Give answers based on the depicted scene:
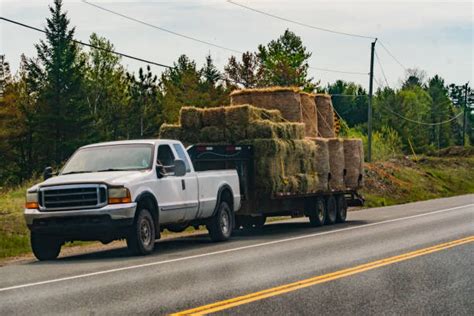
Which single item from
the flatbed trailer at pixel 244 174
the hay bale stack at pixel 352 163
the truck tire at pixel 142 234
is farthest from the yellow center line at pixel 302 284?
the hay bale stack at pixel 352 163

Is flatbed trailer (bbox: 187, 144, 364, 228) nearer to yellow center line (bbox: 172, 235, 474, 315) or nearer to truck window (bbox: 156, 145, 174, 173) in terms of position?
truck window (bbox: 156, 145, 174, 173)

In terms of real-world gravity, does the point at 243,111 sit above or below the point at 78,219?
above

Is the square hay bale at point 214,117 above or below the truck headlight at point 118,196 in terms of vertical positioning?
above

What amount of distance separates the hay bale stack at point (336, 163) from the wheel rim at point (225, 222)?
6591 millimetres

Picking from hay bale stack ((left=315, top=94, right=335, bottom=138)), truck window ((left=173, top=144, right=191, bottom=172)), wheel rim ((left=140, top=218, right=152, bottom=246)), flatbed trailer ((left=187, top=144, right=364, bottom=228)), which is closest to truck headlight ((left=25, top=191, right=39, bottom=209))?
wheel rim ((left=140, top=218, right=152, bottom=246))

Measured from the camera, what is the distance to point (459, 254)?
48.6 feet

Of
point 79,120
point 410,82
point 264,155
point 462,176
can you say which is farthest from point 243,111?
point 410,82

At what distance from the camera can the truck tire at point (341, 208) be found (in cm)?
2597

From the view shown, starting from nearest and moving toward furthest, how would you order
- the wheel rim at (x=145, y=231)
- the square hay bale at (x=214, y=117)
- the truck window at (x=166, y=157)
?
the wheel rim at (x=145, y=231)
the truck window at (x=166, y=157)
the square hay bale at (x=214, y=117)

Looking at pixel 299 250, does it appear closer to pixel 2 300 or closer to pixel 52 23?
pixel 2 300

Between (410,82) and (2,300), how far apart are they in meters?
188

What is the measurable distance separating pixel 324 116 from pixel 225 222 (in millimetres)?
9704

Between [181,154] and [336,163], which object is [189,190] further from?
[336,163]

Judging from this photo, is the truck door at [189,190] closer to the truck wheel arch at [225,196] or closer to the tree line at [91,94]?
the truck wheel arch at [225,196]
